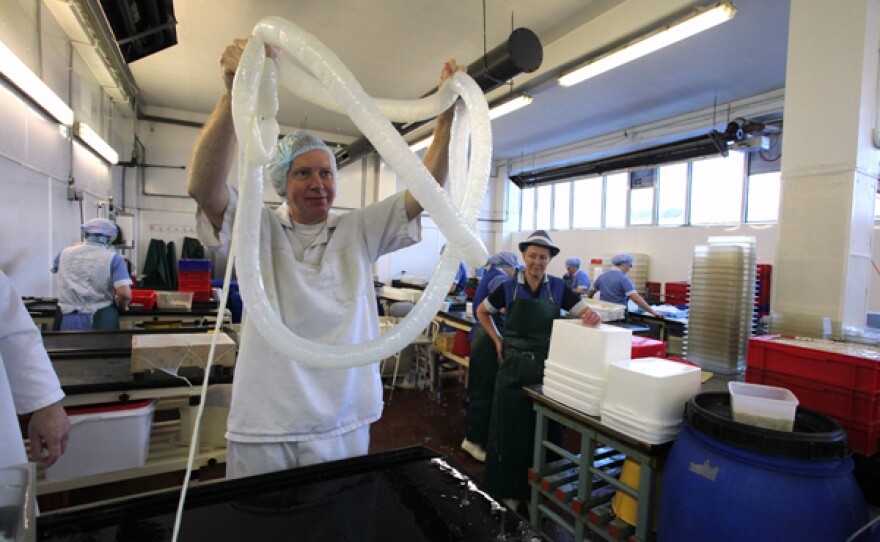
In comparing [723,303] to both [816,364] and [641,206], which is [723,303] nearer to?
[816,364]

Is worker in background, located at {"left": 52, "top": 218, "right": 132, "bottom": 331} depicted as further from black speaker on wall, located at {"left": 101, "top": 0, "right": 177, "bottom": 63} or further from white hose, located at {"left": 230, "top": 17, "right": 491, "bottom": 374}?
white hose, located at {"left": 230, "top": 17, "right": 491, "bottom": 374}

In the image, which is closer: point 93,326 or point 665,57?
point 93,326

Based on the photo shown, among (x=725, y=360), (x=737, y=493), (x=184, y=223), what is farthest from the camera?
(x=184, y=223)

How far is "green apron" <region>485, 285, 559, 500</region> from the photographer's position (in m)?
2.32

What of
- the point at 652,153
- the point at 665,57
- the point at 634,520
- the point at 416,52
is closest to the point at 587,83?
the point at 665,57

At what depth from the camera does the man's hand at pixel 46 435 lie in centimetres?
113

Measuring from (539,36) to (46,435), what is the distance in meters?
4.65

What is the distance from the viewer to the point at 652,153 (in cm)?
575

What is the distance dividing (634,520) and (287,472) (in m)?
1.42

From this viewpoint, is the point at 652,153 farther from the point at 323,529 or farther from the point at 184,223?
the point at 184,223

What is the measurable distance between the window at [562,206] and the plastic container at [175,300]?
661 cm

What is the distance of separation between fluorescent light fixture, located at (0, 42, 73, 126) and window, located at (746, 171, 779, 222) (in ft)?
22.8

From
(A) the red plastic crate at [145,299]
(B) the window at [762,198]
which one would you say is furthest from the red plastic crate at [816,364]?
(B) the window at [762,198]

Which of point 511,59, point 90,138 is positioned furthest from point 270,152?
point 90,138
